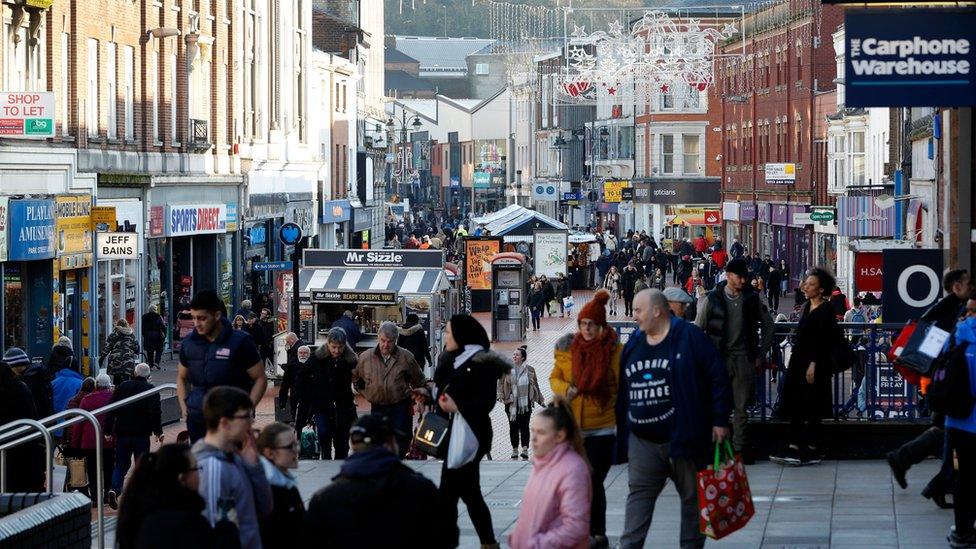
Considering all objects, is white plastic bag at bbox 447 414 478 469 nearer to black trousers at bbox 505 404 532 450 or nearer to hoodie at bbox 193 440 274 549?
hoodie at bbox 193 440 274 549

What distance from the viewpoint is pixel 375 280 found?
30.0m

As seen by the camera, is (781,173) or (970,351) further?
(781,173)

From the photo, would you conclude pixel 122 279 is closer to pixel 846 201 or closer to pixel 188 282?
pixel 188 282

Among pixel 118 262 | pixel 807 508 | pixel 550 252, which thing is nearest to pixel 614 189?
pixel 550 252

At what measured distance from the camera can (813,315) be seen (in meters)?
14.0

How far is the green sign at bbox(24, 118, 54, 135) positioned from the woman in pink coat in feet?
72.7

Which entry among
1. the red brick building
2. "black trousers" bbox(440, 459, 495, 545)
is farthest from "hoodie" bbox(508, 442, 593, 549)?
the red brick building

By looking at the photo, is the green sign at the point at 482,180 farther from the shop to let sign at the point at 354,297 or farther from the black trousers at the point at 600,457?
the black trousers at the point at 600,457

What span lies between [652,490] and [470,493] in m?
1.32

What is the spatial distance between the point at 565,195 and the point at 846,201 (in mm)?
62071

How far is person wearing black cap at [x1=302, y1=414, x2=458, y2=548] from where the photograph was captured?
6883 mm

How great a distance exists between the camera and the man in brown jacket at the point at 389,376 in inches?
615

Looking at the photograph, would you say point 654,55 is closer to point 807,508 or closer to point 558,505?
point 807,508

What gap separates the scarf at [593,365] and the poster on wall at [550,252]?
141ft
